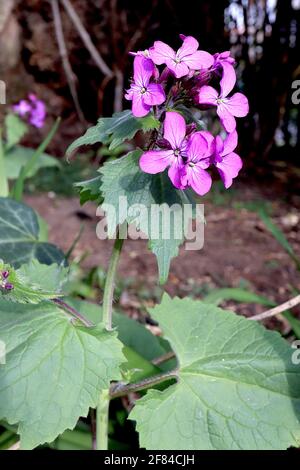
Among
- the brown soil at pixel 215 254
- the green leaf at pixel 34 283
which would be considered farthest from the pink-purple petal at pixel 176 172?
the brown soil at pixel 215 254

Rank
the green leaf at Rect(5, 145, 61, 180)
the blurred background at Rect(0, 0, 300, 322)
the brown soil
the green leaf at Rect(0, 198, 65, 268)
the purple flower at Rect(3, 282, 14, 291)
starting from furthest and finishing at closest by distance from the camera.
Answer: the blurred background at Rect(0, 0, 300, 322), the green leaf at Rect(5, 145, 61, 180), the brown soil, the green leaf at Rect(0, 198, 65, 268), the purple flower at Rect(3, 282, 14, 291)

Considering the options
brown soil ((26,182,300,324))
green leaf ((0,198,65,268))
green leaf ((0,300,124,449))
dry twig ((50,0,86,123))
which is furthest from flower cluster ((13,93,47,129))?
green leaf ((0,300,124,449))

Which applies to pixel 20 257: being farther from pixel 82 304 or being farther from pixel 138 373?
pixel 138 373

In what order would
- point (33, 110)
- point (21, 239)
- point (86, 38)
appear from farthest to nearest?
point (86, 38) < point (33, 110) < point (21, 239)

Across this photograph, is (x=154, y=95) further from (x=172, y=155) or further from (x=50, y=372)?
(x=50, y=372)

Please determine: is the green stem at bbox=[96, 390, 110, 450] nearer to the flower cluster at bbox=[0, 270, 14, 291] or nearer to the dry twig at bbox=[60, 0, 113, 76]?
the flower cluster at bbox=[0, 270, 14, 291]

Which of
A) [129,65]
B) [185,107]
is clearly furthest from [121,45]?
[185,107]
